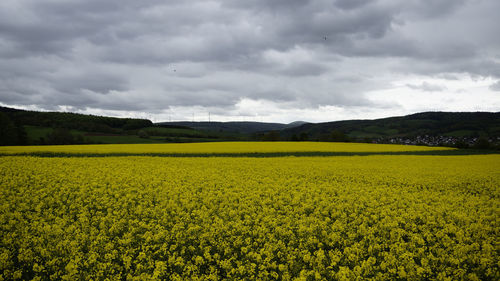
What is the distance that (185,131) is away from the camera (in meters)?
103

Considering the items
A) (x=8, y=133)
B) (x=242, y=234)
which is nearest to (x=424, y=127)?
(x=242, y=234)

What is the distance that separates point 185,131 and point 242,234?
98287 millimetres

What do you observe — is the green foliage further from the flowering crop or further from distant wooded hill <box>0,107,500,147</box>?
the flowering crop

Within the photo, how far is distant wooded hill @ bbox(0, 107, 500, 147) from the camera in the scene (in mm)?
64188

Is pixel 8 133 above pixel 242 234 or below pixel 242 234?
above

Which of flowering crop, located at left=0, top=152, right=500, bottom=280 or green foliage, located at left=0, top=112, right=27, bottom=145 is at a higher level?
green foliage, located at left=0, top=112, right=27, bottom=145

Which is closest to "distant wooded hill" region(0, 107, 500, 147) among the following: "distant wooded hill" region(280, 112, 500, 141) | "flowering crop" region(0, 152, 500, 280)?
"distant wooded hill" region(280, 112, 500, 141)

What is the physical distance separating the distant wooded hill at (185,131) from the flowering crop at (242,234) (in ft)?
199

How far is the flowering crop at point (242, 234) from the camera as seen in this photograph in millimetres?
6016

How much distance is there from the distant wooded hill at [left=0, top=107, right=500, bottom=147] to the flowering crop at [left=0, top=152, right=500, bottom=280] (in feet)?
199

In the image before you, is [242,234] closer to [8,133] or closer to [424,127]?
[8,133]

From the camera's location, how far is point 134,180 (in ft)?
49.1

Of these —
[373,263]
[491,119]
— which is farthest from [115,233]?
[491,119]

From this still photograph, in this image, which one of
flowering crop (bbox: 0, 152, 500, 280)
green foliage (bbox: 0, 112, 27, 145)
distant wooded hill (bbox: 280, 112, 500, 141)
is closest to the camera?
flowering crop (bbox: 0, 152, 500, 280)
